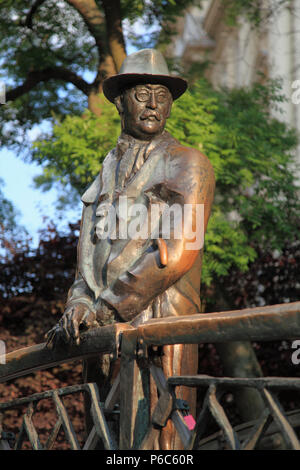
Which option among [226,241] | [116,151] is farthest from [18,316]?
[116,151]

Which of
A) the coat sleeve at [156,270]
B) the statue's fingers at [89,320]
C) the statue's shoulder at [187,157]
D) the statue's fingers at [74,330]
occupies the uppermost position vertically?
the statue's shoulder at [187,157]

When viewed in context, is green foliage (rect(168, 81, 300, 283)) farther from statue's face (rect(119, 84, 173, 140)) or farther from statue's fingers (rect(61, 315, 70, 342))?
statue's fingers (rect(61, 315, 70, 342))

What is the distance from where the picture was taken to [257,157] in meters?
8.32

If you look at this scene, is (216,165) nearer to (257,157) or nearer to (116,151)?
(257,157)

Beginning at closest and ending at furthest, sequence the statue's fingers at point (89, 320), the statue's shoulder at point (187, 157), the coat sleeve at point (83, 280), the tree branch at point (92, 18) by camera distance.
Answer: the statue's fingers at point (89, 320) < the coat sleeve at point (83, 280) < the statue's shoulder at point (187, 157) < the tree branch at point (92, 18)

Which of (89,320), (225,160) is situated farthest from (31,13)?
(89,320)

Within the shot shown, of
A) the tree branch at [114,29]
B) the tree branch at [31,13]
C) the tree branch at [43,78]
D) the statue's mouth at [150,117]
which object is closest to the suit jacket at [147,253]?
the statue's mouth at [150,117]

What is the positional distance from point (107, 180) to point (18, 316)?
5.18m

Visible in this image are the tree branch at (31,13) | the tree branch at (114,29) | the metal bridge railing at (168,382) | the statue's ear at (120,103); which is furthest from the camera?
the tree branch at (31,13)

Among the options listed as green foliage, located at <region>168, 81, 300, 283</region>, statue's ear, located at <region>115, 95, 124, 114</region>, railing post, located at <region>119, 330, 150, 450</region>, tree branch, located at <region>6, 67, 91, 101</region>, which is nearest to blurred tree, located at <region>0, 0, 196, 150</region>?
tree branch, located at <region>6, 67, 91, 101</region>

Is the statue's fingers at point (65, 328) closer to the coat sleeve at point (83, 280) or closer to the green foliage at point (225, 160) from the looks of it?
the coat sleeve at point (83, 280)

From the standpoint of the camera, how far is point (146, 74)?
3619 mm

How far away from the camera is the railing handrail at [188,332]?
2.09 meters

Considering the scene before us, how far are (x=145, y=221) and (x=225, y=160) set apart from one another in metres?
4.87
